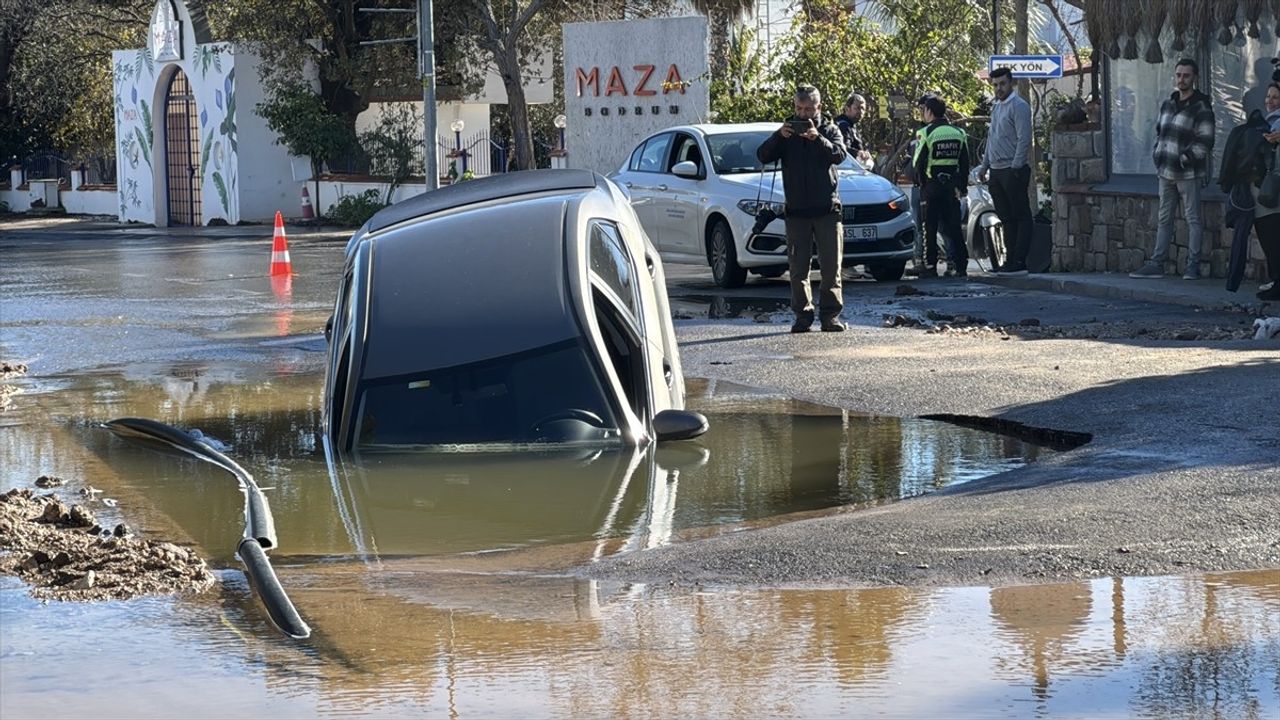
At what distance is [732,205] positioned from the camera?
18.9 m

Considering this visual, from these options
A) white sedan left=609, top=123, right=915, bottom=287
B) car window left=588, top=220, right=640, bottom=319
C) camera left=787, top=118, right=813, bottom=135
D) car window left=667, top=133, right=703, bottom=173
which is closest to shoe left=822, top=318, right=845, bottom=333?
camera left=787, top=118, right=813, bottom=135

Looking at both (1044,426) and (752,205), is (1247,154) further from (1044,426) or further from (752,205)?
(1044,426)

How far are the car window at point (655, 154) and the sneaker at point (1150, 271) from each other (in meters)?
5.37

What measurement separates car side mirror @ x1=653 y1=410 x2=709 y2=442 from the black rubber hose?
8.11ft

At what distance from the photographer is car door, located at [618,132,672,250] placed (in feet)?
66.6

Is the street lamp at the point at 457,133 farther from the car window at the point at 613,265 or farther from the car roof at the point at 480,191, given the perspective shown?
the car window at the point at 613,265

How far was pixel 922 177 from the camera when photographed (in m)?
18.9

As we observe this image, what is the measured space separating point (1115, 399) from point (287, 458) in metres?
4.58

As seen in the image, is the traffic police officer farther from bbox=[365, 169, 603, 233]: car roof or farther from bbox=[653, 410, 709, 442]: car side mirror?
bbox=[653, 410, 709, 442]: car side mirror

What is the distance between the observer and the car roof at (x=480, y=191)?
1017cm

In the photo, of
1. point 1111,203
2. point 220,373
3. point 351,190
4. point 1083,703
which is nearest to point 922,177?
point 1111,203

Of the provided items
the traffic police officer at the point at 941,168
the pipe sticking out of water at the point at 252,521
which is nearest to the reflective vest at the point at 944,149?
the traffic police officer at the point at 941,168

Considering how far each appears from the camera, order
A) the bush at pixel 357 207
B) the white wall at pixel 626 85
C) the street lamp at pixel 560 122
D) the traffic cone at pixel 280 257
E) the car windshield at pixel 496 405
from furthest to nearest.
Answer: the street lamp at pixel 560 122, the bush at pixel 357 207, the white wall at pixel 626 85, the traffic cone at pixel 280 257, the car windshield at pixel 496 405

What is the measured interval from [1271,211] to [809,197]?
13.7 ft
